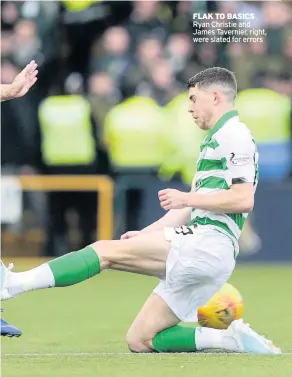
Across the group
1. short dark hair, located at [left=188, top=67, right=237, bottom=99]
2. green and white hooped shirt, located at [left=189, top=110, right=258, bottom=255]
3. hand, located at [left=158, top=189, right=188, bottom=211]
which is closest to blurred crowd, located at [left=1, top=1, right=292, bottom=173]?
short dark hair, located at [left=188, top=67, right=237, bottom=99]

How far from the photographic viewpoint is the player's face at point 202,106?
785 centimetres

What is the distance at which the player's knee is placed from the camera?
26.2 ft

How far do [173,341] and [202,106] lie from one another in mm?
1483

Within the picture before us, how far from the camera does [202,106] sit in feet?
25.8

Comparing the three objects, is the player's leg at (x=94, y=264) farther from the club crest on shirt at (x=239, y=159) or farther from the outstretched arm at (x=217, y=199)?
the club crest on shirt at (x=239, y=159)

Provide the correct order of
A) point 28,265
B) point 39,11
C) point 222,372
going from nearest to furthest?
point 222,372
point 28,265
point 39,11

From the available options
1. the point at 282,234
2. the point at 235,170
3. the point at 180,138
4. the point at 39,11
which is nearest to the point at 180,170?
the point at 180,138

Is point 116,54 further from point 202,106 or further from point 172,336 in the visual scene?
point 172,336

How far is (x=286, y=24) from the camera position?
15.8 m

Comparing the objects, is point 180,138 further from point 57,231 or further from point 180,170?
point 57,231

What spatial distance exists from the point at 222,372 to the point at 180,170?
8.39m

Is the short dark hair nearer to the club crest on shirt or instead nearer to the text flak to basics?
the club crest on shirt

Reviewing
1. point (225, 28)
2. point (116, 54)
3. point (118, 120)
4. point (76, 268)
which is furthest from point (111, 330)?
point (116, 54)

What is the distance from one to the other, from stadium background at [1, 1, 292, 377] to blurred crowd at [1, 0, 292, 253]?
0.05 ft
